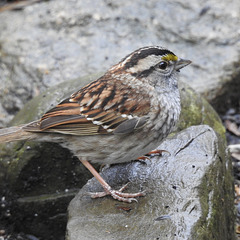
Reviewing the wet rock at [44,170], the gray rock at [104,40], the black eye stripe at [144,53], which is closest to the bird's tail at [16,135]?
the wet rock at [44,170]

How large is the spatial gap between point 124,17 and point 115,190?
4186 millimetres

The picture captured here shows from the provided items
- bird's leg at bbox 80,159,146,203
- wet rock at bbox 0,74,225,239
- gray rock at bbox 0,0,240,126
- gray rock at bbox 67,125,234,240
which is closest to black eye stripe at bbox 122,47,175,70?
gray rock at bbox 67,125,234,240

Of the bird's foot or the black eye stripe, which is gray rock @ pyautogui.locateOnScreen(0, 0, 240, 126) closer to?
the black eye stripe

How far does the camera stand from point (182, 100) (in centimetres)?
592

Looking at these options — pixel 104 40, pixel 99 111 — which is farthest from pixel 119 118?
pixel 104 40

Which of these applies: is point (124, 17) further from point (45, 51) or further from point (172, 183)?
point (172, 183)

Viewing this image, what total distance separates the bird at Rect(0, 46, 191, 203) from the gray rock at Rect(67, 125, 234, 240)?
0.18m

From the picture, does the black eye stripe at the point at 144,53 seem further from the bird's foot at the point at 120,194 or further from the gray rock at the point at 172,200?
the bird's foot at the point at 120,194

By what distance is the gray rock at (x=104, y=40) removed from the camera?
24.2 feet

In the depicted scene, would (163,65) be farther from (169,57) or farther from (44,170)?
(44,170)

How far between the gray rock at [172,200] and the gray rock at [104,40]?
227cm

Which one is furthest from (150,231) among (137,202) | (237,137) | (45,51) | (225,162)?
(45,51)

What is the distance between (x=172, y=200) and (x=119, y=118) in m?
0.88

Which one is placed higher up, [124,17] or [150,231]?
[124,17]
